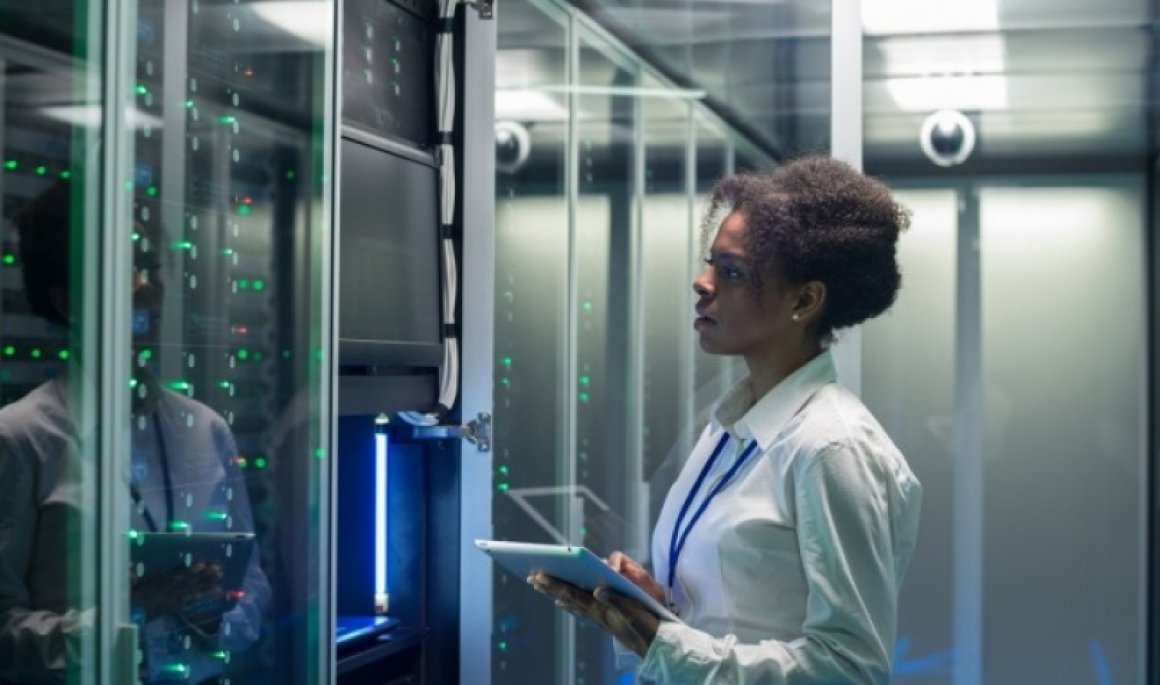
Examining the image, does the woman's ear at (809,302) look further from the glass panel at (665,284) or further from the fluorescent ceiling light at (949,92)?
the fluorescent ceiling light at (949,92)

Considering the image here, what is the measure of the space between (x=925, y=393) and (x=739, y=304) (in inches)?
119

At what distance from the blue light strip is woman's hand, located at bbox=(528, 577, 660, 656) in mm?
1298

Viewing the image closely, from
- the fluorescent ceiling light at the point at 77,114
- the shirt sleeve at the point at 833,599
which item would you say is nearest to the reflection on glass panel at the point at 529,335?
the shirt sleeve at the point at 833,599

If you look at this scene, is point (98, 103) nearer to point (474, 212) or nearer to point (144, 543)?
point (144, 543)

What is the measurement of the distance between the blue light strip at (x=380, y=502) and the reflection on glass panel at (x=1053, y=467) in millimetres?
2453

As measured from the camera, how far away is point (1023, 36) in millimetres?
4379

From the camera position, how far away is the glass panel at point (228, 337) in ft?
6.17

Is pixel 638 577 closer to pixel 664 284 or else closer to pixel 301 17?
pixel 301 17

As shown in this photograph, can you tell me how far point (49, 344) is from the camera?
A: 164 cm

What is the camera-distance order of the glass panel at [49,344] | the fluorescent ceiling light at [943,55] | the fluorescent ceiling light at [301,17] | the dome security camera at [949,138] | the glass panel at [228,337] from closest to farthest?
the glass panel at [49,344] < the glass panel at [228,337] < the fluorescent ceiling light at [301,17] < the fluorescent ceiling light at [943,55] < the dome security camera at [949,138]

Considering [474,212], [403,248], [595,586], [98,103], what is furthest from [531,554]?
[474,212]

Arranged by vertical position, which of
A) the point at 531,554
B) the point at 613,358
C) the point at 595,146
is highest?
the point at 595,146

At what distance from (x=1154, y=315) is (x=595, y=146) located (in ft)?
6.71

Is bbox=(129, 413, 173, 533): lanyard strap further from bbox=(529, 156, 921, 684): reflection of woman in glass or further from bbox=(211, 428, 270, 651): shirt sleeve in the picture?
bbox=(529, 156, 921, 684): reflection of woman in glass
